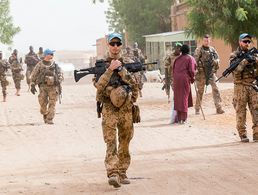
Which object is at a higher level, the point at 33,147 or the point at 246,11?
the point at 246,11

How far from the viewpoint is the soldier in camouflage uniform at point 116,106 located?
7.91 meters

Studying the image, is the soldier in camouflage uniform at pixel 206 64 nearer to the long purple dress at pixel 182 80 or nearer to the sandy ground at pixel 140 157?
the sandy ground at pixel 140 157

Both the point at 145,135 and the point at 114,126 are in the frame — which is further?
the point at 145,135

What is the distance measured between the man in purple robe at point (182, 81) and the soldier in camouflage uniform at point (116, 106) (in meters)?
7.35

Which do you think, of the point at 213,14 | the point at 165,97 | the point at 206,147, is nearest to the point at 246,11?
the point at 213,14

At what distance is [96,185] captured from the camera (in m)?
8.17

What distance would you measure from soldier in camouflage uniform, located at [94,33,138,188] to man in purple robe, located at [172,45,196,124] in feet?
24.1

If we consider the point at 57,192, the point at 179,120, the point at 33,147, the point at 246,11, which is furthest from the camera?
the point at 246,11

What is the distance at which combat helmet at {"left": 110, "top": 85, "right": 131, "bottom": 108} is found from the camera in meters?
7.90

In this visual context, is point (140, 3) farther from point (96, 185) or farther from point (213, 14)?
point (96, 185)

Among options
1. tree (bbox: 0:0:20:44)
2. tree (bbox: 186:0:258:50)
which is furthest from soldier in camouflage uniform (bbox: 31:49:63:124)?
tree (bbox: 0:0:20:44)

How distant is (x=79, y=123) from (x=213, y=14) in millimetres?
7909

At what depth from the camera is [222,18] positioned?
22750 millimetres

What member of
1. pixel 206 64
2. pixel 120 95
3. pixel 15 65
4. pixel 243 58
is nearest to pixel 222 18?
pixel 206 64
